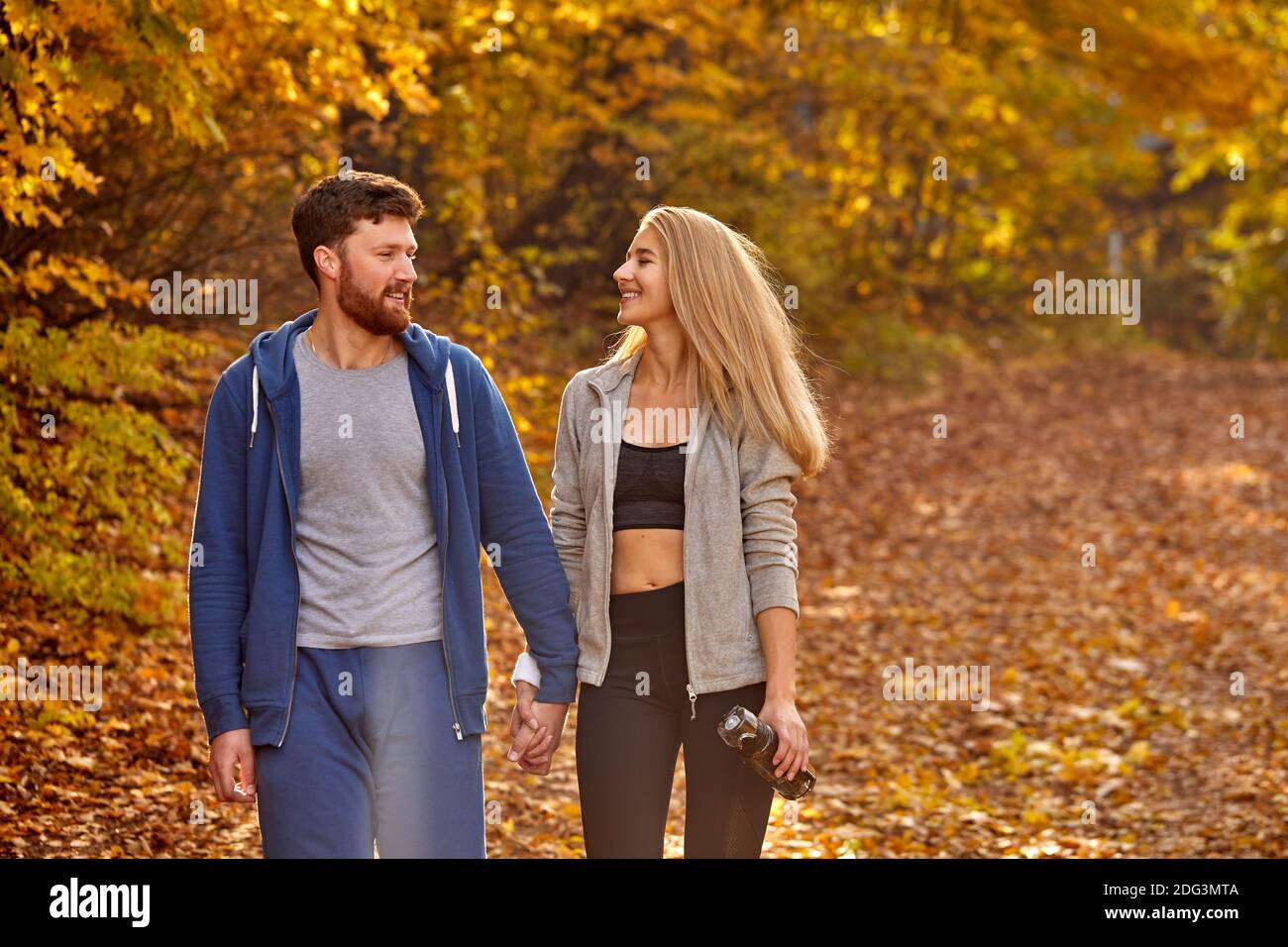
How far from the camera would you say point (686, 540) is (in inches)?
145

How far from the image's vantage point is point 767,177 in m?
15.0

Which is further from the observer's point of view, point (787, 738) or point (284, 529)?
point (787, 738)

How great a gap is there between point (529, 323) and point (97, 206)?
10.3 feet

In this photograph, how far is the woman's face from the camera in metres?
3.85

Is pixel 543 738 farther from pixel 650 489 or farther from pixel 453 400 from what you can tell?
pixel 453 400

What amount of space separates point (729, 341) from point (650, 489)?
452 mm

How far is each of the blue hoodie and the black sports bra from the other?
0.79ft

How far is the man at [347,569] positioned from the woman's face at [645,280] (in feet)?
1.81

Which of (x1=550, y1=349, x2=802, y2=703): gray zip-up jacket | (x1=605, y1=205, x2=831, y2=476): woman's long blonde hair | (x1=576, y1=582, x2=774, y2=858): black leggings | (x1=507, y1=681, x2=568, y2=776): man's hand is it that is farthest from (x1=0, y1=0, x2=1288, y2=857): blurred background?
(x1=507, y1=681, x2=568, y2=776): man's hand

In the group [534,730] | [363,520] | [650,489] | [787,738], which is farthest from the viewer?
[650,489]

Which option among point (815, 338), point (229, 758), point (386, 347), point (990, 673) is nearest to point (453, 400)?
point (386, 347)

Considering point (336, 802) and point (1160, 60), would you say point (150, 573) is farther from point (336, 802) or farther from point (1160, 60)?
point (1160, 60)

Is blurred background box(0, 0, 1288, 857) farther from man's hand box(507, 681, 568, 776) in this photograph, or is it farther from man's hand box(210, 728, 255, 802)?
man's hand box(210, 728, 255, 802)
